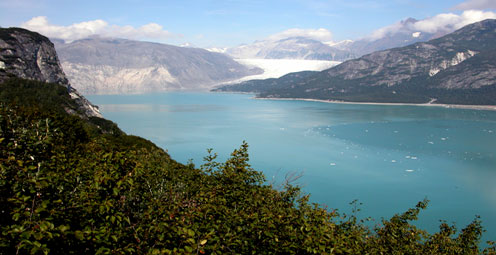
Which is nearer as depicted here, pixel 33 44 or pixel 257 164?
pixel 257 164

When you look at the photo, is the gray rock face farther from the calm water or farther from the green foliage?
the green foliage

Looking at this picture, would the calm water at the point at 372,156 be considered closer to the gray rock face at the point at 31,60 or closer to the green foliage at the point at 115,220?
the gray rock face at the point at 31,60

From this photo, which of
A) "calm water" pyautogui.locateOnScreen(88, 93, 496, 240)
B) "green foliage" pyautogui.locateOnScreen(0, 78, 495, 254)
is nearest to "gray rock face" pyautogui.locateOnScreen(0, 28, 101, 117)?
"calm water" pyautogui.locateOnScreen(88, 93, 496, 240)

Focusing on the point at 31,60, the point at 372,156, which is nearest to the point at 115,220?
the point at 372,156

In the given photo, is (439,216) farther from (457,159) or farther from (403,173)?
(457,159)

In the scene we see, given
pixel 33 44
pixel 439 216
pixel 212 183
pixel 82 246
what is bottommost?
pixel 439 216

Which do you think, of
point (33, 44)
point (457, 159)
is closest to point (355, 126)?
point (457, 159)

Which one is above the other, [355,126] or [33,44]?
[33,44]
